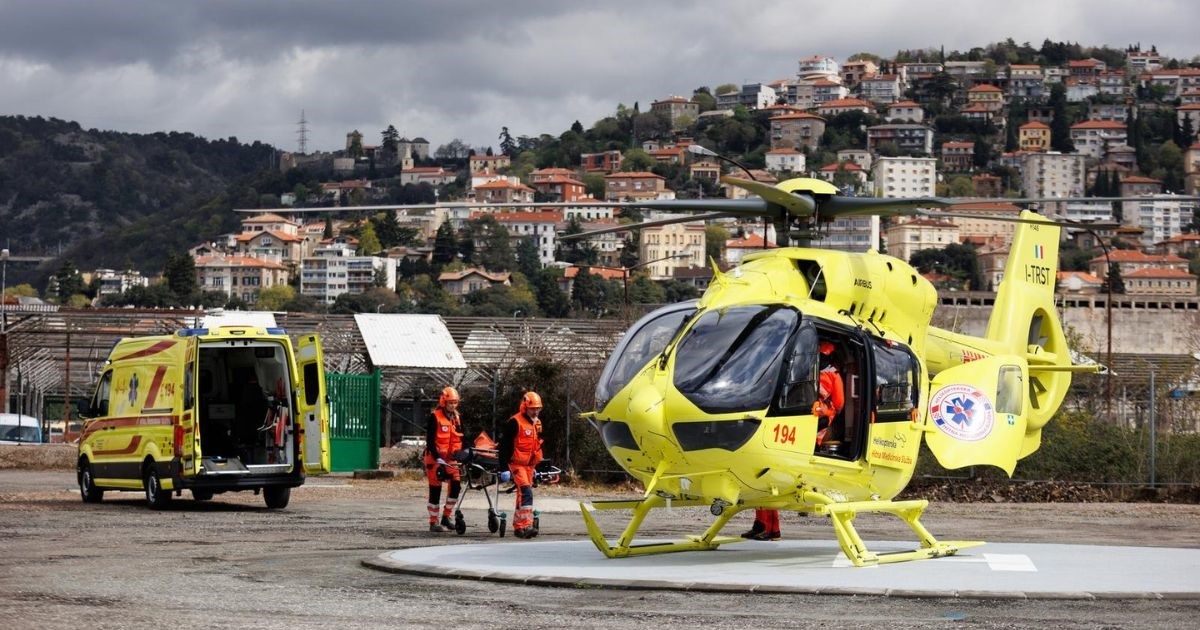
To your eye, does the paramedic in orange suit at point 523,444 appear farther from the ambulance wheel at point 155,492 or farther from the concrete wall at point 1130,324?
the concrete wall at point 1130,324

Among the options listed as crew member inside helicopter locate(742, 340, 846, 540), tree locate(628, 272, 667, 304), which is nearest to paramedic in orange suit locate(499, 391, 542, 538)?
crew member inside helicopter locate(742, 340, 846, 540)

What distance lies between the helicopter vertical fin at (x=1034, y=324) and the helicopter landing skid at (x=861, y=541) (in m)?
3.41

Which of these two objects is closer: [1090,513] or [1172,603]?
[1172,603]

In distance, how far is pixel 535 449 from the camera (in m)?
18.3

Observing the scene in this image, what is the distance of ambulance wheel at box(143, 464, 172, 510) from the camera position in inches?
892

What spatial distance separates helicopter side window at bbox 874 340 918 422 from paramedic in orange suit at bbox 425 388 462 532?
5.58 meters

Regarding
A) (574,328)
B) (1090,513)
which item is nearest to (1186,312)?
(574,328)

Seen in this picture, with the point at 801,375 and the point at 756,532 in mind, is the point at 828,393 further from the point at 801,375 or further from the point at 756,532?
the point at 756,532

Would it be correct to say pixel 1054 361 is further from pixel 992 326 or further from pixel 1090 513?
pixel 1090 513

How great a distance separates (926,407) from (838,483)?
66.7 inches

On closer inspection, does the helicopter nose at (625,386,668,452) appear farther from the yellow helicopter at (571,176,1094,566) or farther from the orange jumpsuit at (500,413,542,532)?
the orange jumpsuit at (500,413,542,532)

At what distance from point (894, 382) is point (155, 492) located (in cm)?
1117

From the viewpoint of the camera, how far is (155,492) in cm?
2272

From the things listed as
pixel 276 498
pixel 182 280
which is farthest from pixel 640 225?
pixel 182 280
